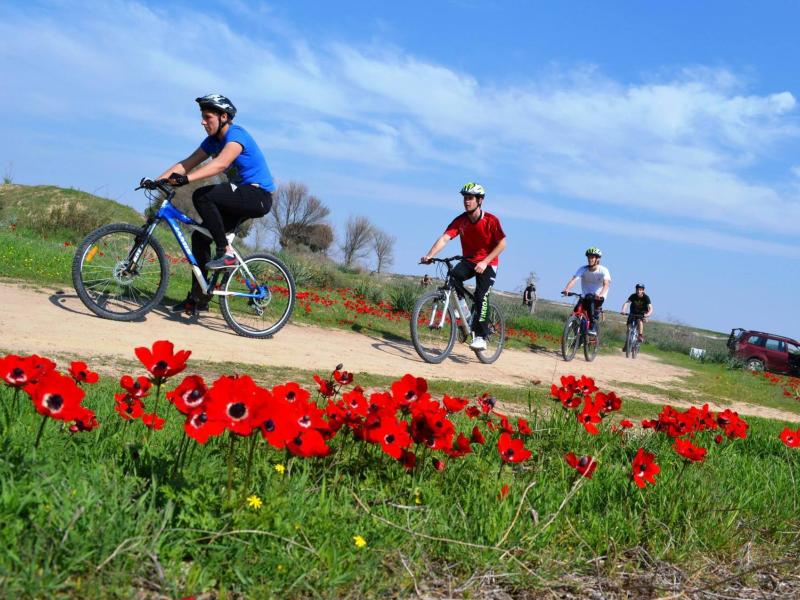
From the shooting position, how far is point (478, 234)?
9.78m

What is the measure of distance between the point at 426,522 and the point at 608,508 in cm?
92

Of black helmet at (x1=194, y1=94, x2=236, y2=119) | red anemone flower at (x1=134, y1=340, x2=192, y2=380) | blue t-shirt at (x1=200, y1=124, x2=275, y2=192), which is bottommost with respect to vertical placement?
red anemone flower at (x1=134, y1=340, x2=192, y2=380)

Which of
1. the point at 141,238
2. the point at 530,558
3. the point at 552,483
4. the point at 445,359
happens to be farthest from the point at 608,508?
the point at 445,359

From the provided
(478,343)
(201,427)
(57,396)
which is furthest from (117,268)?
(201,427)

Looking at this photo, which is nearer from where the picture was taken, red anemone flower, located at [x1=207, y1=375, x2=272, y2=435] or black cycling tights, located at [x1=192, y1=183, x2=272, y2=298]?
red anemone flower, located at [x1=207, y1=375, x2=272, y2=435]

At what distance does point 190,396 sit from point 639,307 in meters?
18.4

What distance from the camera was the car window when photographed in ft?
90.6

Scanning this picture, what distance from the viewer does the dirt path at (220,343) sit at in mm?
6164

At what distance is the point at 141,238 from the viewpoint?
7.81 m

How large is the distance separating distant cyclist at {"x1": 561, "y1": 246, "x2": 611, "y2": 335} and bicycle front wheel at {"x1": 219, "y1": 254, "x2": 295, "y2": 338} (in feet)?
22.4

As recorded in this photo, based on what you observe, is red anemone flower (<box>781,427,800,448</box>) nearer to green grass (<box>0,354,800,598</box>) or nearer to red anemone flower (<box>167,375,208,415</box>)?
green grass (<box>0,354,800,598</box>)

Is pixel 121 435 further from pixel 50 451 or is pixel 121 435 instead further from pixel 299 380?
pixel 299 380

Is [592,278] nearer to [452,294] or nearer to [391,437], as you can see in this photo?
[452,294]

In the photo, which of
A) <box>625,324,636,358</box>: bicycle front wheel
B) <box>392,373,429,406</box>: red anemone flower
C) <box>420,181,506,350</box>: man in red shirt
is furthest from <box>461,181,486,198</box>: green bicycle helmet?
<box>625,324,636,358</box>: bicycle front wheel
